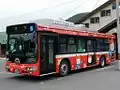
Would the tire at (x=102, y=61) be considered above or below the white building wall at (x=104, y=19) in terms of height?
below

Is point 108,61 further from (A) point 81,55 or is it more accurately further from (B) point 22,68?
(B) point 22,68

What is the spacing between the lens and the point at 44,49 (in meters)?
14.1

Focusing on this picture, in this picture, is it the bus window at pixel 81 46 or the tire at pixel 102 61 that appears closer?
the bus window at pixel 81 46

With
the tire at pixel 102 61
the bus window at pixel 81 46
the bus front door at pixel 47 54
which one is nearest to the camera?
the bus front door at pixel 47 54

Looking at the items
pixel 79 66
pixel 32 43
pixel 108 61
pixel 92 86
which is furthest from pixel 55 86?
pixel 108 61

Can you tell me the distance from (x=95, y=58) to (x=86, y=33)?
7.54 ft

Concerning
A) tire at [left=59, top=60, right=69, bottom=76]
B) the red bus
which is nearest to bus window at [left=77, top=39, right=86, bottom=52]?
the red bus

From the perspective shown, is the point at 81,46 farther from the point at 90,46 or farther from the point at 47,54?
the point at 47,54

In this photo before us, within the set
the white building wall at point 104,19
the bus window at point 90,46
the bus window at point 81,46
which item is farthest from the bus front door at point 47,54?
the white building wall at point 104,19

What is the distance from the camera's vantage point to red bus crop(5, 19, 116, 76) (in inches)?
533

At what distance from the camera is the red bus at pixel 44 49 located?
1354 centimetres

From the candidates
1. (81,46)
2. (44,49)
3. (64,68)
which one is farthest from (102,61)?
(44,49)

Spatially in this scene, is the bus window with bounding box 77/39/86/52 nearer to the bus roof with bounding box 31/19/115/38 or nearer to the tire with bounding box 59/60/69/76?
the bus roof with bounding box 31/19/115/38

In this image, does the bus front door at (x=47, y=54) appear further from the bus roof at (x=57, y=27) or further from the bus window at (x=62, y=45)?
the bus window at (x=62, y=45)
